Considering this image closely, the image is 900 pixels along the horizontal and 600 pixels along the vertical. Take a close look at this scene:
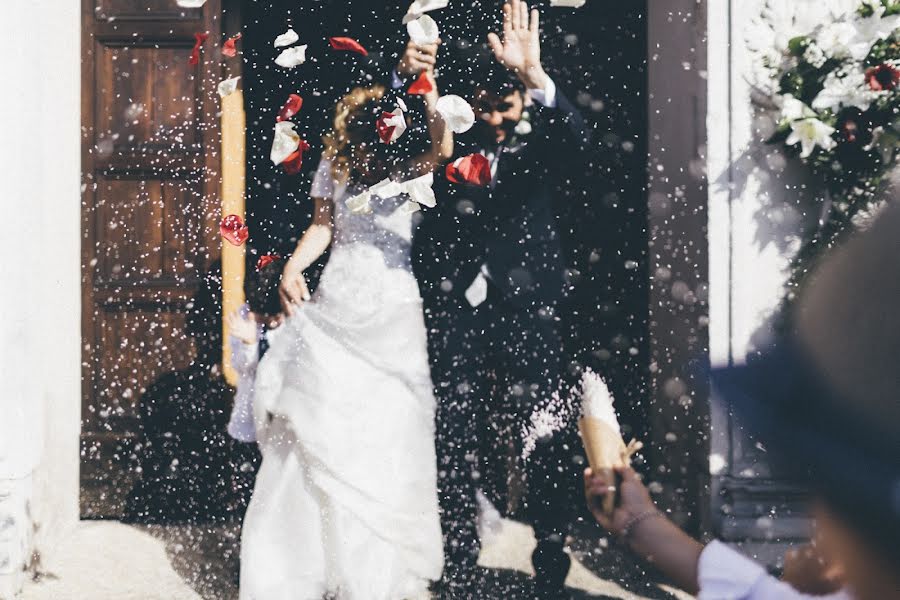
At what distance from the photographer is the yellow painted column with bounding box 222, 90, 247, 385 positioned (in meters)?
3.65

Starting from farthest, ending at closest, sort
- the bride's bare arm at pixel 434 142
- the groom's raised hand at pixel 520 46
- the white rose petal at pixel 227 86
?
1. the white rose petal at pixel 227 86
2. the bride's bare arm at pixel 434 142
3. the groom's raised hand at pixel 520 46

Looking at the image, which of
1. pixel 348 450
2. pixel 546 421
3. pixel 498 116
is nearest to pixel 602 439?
pixel 348 450

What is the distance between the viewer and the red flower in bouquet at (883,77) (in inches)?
114

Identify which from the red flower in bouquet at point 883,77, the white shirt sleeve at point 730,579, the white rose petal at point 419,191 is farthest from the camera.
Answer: the white rose petal at point 419,191

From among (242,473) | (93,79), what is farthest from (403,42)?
(242,473)

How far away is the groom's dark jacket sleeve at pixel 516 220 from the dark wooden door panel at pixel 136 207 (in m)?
1.02

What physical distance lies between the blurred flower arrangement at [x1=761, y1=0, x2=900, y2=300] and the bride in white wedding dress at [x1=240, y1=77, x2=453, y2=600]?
145 cm

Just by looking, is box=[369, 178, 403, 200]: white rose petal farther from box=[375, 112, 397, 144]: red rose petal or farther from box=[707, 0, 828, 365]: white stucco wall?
box=[707, 0, 828, 365]: white stucco wall

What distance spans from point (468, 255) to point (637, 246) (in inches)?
28.7

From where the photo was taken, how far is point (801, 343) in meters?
0.82

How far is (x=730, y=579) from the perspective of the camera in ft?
3.49

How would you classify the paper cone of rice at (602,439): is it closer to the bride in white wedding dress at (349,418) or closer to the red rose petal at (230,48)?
the bride in white wedding dress at (349,418)

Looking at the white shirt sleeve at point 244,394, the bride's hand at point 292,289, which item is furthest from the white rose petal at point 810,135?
the white shirt sleeve at point 244,394

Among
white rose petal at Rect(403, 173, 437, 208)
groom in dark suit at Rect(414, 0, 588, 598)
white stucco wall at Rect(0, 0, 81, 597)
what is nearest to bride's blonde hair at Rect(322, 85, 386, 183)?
white rose petal at Rect(403, 173, 437, 208)
